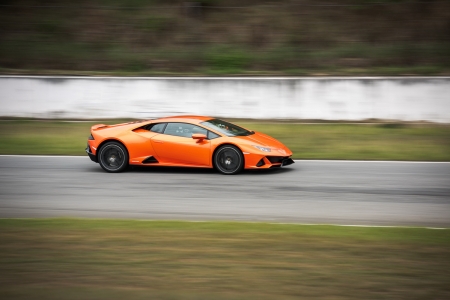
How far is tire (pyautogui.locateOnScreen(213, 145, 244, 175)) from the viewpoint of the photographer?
38.7 feet

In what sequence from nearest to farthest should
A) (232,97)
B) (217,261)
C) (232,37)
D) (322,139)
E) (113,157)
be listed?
(217,261) → (113,157) → (322,139) → (232,97) → (232,37)

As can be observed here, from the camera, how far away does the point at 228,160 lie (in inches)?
468

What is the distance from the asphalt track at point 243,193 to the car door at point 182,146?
31 cm

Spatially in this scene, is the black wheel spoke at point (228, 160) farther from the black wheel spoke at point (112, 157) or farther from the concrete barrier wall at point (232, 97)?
the concrete barrier wall at point (232, 97)

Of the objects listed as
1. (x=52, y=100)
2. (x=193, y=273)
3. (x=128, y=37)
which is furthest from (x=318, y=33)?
(x=193, y=273)

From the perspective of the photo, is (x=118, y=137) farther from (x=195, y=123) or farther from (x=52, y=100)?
(x=52, y=100)

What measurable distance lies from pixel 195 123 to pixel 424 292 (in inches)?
303

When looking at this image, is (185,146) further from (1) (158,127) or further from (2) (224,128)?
(2) (224,128)

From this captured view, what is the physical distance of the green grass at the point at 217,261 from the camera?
512cm

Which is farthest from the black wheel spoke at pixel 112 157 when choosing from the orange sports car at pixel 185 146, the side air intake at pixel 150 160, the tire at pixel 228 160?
the tire at pixel 228 160

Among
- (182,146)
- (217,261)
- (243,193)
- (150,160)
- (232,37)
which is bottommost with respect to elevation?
(217,261)

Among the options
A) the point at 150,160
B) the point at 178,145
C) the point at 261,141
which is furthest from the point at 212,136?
the point at 150,160

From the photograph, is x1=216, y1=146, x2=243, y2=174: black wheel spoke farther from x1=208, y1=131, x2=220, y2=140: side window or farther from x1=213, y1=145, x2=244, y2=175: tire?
x1=208, y1=131, x2=220, y2=140: side window

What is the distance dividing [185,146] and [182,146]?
0.07 meters
